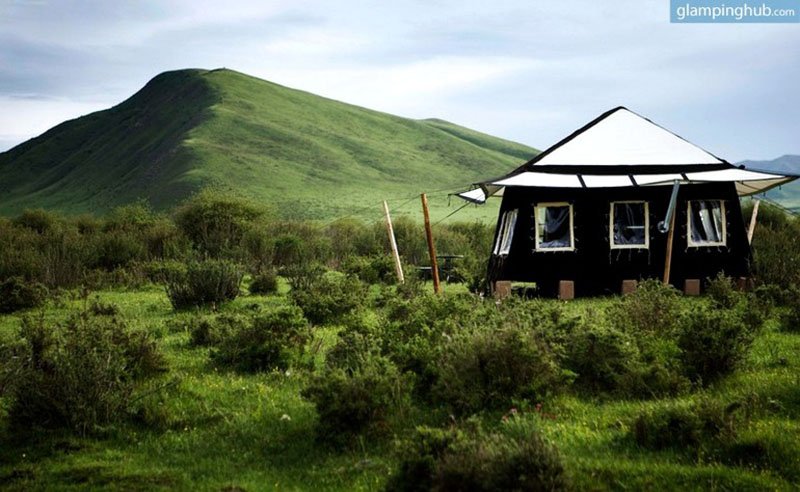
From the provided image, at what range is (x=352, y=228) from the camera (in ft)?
149

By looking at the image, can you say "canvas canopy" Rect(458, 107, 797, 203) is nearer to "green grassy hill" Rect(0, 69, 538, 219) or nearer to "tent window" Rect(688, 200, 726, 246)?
"tent window" Rect(688, 200, 726, 246)

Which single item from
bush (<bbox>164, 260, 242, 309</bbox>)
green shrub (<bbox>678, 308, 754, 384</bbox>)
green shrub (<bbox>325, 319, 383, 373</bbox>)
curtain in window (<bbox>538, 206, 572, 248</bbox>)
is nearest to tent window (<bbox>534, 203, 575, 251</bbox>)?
curtain in window (<bbox>538, 206, 572, 248</bbox>)

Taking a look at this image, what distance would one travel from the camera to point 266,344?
36.9ft

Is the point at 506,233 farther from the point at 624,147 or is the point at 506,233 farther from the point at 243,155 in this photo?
the point at 243,155

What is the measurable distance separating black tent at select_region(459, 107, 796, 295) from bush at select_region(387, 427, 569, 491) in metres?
14.6

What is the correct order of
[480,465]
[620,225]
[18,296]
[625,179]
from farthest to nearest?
[620,225] < [625,179] < [18,296] < [480,465]

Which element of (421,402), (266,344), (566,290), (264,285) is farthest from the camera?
(264,285)

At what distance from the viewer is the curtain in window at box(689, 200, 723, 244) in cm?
2142

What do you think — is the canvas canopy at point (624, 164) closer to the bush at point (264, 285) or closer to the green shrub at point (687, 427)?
the bush at point (264, 285)

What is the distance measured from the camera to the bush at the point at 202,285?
1809 centimetres

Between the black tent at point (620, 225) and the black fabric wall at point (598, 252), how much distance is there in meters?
0.03

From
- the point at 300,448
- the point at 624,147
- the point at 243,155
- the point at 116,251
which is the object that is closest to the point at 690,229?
the point at 624,147

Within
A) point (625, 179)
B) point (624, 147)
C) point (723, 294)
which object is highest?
point (624, 147)

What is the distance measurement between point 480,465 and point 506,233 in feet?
56.0
